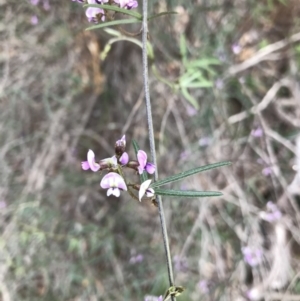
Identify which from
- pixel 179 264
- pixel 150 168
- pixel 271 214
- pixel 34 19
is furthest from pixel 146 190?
pixel 34 19

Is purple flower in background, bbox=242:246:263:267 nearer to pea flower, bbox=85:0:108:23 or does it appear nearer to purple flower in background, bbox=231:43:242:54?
purple flower in background, bbox=231:43:242:54

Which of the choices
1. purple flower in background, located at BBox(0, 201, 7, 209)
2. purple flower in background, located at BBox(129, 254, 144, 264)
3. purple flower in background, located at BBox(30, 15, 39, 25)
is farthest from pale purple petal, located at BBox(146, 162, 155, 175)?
purple flower in background, located at BBox(0, 201, 7, 209)

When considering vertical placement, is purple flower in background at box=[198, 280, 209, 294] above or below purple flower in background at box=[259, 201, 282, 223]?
below

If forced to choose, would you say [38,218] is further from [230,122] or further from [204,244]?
[230,122]

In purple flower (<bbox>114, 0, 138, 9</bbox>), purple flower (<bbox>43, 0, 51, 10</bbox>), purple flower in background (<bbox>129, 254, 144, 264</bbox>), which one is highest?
purple flower (<bbox>43, 0, 51, 10</bbox>)

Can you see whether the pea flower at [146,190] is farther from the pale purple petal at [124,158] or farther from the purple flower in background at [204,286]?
the purple flower in background at [204,286]

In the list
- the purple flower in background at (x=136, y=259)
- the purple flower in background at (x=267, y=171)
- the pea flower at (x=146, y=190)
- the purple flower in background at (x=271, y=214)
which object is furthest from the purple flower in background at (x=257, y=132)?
the pea flower at (x=146, y=190)
